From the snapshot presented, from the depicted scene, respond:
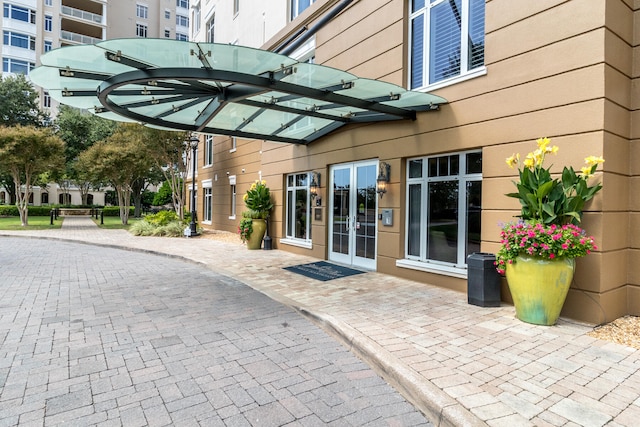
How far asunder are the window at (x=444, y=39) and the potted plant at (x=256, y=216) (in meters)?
6.35

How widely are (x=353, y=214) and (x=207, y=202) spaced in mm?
14996

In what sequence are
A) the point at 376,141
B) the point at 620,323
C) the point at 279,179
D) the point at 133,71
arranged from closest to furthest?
1. the point at 620,323
2. the point at 133,71
3. the point at 376,141
4. the point at 279,179

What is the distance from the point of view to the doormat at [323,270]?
780cm

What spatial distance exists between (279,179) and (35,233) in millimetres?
12164

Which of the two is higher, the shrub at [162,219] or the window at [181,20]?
the window at [181,20]

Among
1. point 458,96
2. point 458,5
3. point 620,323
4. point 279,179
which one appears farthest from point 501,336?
point 279,179

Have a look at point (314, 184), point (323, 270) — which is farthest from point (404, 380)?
point (314, 184)

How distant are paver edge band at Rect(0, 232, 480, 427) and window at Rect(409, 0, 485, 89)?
494 cm

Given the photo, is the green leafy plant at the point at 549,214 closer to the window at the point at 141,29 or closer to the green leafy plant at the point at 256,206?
the green leafy plant at the point at 256,206

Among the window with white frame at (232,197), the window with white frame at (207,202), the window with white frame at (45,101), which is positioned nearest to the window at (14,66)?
the window with white frame at (45,101)

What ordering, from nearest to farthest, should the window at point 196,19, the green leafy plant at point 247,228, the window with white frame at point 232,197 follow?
the green leafy plant at point 247,228 → the window with white frame at point 232,197 → the window at point 196,19

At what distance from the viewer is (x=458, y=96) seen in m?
6.48

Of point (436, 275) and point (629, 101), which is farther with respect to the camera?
point (436, 275)

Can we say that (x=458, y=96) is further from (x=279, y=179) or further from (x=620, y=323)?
(x=279, y=179)
